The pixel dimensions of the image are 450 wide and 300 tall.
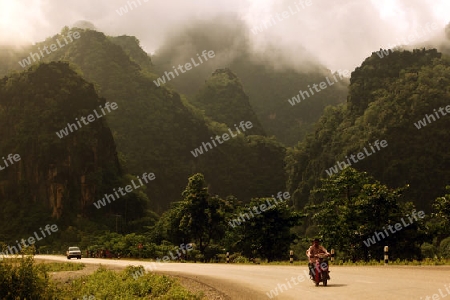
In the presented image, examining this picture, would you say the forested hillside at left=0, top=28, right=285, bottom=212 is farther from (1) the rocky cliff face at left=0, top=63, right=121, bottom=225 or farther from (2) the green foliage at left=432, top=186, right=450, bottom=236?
(2) the green foliage at left=432, top=186, right=450, bottom=236

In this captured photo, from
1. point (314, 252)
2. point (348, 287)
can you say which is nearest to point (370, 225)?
point (314, 252)

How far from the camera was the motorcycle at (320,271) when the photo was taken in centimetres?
1401

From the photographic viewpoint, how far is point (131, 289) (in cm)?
1553

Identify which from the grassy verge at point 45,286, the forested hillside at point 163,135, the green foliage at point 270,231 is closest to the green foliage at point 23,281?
the grassy verge at point 45,286

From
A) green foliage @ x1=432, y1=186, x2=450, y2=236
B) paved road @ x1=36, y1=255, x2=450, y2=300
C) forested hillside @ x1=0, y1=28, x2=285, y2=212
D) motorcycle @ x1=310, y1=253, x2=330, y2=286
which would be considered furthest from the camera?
forested hillside @ x1=0, y1=28, x2=285, y2=212

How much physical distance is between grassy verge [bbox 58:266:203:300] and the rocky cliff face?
73869mm

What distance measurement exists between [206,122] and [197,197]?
399 feet

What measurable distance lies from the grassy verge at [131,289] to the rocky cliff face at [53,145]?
73.9 metres

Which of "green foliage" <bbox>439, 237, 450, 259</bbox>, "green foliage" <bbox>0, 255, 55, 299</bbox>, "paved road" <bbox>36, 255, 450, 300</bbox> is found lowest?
"green foliage" <bbox>439, 237, 450, 259</bbox>

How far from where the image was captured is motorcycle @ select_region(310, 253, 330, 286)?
1401cm

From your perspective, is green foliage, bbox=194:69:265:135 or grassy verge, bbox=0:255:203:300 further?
green foliage, bbox=194:69:265:135

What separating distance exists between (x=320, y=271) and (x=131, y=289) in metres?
6.09

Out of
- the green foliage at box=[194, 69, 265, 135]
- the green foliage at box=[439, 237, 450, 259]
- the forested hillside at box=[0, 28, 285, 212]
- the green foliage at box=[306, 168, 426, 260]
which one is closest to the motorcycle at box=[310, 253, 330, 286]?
the green foliage at box=[306, 168, 426, 260]

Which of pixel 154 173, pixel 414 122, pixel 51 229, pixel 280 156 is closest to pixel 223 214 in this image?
pixel 51 229
